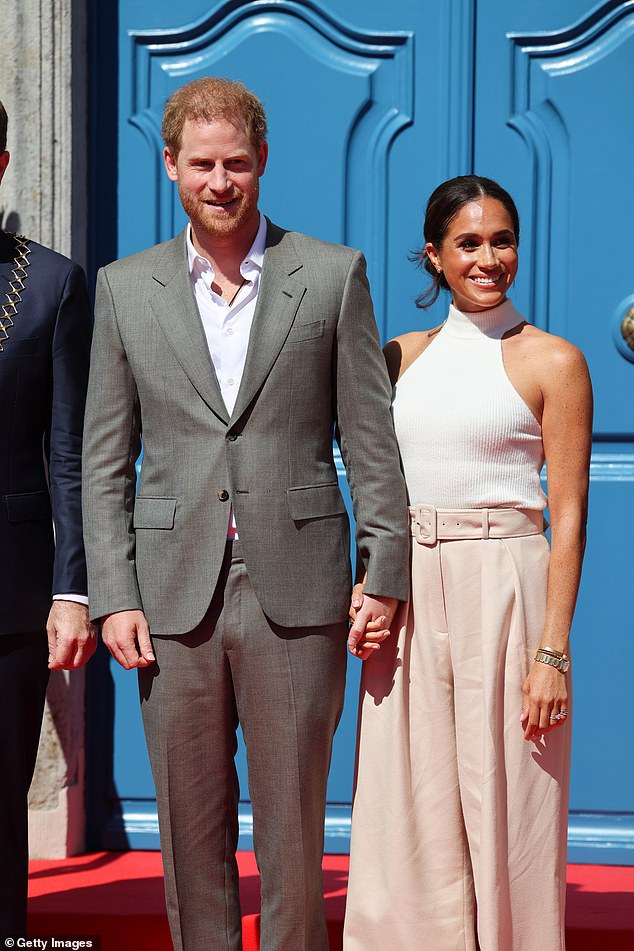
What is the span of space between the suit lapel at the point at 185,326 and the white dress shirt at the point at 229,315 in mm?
33

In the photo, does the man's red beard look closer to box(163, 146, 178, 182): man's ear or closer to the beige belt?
box(163, 146, 178, 182): man's ear

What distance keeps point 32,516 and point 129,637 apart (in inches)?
12.4

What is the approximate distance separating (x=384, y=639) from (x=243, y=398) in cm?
55

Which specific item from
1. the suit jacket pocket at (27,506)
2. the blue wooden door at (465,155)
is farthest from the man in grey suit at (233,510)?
the blue wooden door at (465,155)

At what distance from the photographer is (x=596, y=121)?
359cm

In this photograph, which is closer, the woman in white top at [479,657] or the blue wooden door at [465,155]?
the woman in white top at [479,657]

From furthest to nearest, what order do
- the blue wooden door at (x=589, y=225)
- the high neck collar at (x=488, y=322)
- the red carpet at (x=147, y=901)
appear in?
1. the blue wooden door at (x=589, y=225)
2. the red carpet at (x=147, y=901)
3. the high neck collar at (x=488, y=322)

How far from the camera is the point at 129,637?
247 centimetres

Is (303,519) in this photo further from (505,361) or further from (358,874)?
(358,874)

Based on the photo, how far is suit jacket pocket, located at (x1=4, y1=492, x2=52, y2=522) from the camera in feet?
8.19

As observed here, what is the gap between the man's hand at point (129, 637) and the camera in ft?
8.11

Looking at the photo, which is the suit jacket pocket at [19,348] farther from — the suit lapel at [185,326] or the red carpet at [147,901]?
the red carpet at [147,901]

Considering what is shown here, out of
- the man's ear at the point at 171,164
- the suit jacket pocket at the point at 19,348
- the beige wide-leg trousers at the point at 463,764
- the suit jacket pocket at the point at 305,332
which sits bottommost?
the beige wide-leg trousers at the point at 463,764

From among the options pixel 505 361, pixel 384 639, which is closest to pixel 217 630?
pixel 384 639
